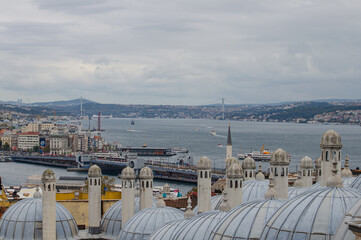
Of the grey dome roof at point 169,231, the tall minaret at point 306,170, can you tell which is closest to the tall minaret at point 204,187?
the grey dome roof at point 169,231

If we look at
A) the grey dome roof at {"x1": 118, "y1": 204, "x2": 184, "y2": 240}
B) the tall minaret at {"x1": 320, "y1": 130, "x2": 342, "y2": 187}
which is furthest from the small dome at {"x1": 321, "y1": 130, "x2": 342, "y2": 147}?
the grey dome roof at {"x1": 118, "y1": 204, "x2": 184, "y2": 240}

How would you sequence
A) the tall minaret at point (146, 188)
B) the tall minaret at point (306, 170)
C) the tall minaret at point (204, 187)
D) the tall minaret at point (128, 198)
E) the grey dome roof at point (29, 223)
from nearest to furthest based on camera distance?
1. the tall minaret at point (204, 187)
2. the grey dome roof at point (29, 223)
3. the tall minaret at point (146, 188)
4. the tall minaret at point (128, 198)
5. the tall minaret at point (306, 170)

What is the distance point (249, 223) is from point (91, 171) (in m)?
11.9

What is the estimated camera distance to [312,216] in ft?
36.4

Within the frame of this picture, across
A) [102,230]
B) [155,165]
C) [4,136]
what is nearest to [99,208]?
[102,230]

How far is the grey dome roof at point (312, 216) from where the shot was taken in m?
11.0

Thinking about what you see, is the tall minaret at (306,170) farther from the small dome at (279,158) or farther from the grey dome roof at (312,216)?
the grey dome roof at (312,216)

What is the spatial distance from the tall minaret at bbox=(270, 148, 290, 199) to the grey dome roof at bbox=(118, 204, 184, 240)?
394cm

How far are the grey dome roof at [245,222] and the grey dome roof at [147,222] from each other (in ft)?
20.7

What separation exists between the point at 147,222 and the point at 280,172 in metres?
4.84

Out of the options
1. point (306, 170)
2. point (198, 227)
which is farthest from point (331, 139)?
point (306, 170)

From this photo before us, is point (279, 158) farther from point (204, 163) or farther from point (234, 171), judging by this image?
point (204, 163)

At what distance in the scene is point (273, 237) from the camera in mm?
11242

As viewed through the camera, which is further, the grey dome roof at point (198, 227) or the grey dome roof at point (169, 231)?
the grey dome roof at point (169, 231)
